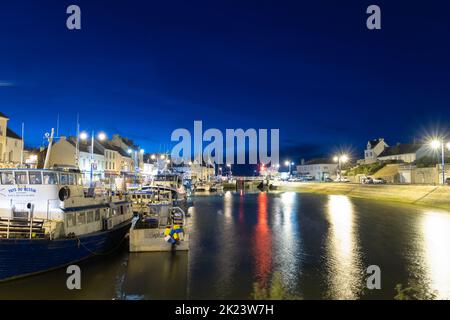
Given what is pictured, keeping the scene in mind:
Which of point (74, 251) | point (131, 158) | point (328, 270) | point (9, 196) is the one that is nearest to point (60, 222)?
point (74, 251)

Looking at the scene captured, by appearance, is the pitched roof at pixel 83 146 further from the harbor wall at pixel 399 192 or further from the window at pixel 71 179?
the harbor wall at pixel 399 192

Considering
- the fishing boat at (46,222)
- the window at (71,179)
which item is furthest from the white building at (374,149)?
the window at (71,179)

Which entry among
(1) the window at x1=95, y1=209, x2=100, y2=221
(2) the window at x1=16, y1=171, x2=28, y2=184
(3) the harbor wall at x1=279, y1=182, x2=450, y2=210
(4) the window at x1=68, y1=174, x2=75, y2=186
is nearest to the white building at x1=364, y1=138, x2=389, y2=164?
(3) the harbor wall at x1=279, y1=182, x2=450, y2=210

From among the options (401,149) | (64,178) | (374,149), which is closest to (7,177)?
(64,178)

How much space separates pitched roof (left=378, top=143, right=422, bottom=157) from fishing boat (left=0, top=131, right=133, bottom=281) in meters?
128

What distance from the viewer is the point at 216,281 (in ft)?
67.9

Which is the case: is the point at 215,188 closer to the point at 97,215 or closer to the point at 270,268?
the point at 97,215

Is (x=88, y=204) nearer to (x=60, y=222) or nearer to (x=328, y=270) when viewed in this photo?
(x=60, y=222)

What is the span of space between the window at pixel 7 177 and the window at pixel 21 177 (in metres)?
0.35

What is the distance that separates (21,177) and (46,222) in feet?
12.0

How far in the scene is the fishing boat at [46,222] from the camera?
63.1ft

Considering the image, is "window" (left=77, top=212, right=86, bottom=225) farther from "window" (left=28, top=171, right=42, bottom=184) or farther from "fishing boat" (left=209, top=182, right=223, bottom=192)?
"fishing boat" (left=209, top=182, right=223, bottom=192)
